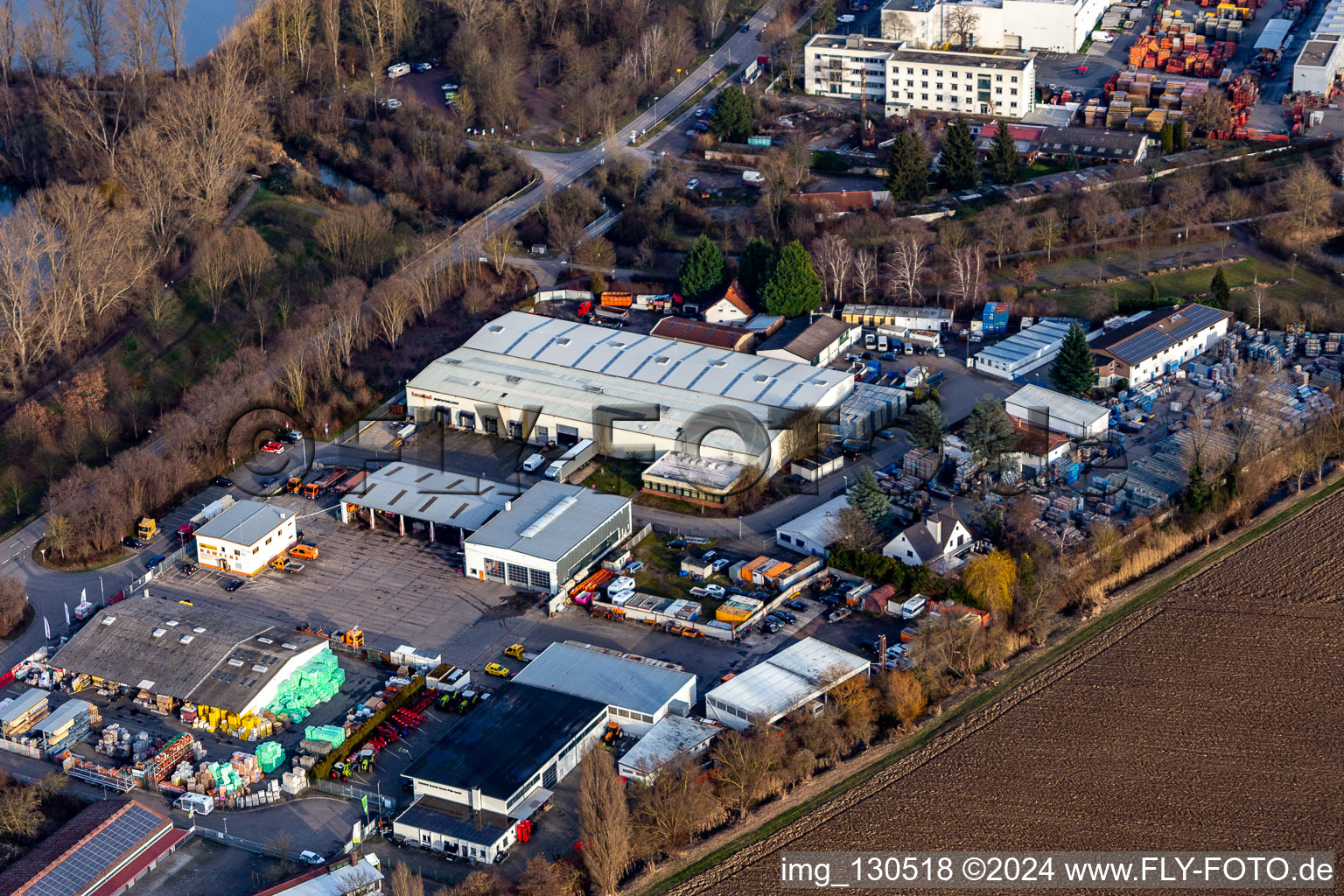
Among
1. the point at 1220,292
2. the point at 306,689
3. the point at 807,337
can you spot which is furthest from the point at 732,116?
the point at 306,689

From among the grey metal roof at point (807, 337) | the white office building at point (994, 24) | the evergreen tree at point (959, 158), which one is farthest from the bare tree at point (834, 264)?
the white office building at point (994, 24)

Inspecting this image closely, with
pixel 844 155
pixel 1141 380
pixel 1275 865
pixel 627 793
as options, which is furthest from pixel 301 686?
pixel 844 155

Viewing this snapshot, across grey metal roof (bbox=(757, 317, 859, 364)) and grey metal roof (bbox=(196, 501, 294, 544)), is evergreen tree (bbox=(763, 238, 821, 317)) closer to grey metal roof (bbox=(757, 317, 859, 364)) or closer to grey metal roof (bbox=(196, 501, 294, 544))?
grey metal roof (bbox=(757, 317, 859, 364))

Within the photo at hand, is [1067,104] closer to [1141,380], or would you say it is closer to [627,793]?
[1141,380]

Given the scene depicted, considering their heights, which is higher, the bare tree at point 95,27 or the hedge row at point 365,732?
the bare tree at point 95,27

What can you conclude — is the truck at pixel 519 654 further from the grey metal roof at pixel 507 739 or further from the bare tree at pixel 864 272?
the bare tree at pixel 864 272
